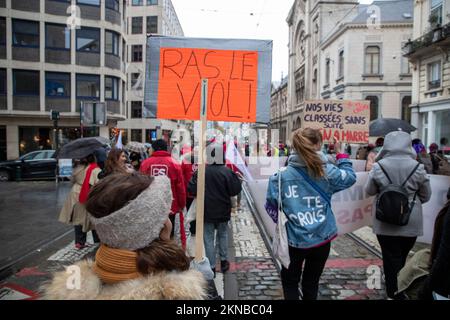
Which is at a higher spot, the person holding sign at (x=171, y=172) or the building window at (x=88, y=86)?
the building window at (x=88, y=86)

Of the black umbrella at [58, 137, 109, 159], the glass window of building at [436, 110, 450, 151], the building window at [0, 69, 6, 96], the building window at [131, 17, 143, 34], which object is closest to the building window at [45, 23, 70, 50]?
the building window at [0, 69, 6, 96]

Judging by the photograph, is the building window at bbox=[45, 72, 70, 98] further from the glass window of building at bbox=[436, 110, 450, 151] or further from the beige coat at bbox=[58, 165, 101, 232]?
the glass window of building at bbox=[436, 110, 450, 151]

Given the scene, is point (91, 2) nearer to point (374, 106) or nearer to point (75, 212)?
point (75, 212)

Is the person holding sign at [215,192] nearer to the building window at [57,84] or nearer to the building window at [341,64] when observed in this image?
the building window at [57,84]

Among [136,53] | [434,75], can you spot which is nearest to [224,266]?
[434,75]

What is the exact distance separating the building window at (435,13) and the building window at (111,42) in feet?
72.8

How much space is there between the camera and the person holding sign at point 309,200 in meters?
3.21

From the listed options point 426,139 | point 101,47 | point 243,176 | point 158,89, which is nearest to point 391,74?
point 426,139

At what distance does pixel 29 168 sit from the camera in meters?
17.7

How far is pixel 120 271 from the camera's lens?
1.64m

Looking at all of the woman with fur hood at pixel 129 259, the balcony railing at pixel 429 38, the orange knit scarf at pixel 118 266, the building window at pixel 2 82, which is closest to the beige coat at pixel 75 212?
the woman with fur hood at pixel 129 259

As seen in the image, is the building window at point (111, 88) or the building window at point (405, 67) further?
the building window at point (405, 67)

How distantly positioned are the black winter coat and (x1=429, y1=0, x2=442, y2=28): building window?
21684 mm
